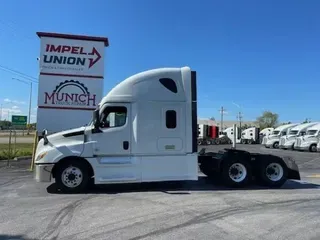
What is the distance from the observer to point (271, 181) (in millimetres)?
11852

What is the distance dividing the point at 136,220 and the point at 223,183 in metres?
5.22

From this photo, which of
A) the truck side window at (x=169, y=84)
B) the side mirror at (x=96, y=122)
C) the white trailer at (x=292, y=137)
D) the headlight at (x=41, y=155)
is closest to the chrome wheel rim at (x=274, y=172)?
the truck side window at (x=169, y=84)

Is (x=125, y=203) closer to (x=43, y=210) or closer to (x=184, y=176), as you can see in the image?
(x=43, y=210)

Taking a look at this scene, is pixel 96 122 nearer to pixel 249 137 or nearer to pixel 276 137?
pixel 276 137

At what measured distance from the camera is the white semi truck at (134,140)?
418 inches

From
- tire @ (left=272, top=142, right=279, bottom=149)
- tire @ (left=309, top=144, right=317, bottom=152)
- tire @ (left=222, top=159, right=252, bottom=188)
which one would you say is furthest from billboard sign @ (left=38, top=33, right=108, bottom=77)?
tire @ (left=272, top=142, right=279, bottom=149)

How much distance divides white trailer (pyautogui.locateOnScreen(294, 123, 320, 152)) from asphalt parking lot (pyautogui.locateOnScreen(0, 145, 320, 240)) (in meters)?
26.4

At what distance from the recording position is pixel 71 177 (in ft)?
34.8

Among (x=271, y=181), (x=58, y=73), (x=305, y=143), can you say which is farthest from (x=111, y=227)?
(x=305, y=143)

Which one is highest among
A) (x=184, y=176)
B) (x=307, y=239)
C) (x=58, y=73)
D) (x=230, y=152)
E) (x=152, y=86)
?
(x=58, y=73)

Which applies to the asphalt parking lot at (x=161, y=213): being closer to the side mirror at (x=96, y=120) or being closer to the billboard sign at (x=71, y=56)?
the side mirror at (x=96, y=120)

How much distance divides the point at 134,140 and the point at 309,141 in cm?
2956

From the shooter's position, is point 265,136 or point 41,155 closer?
point 41,155

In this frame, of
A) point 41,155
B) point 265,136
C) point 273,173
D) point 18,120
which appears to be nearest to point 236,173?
point 273,173
